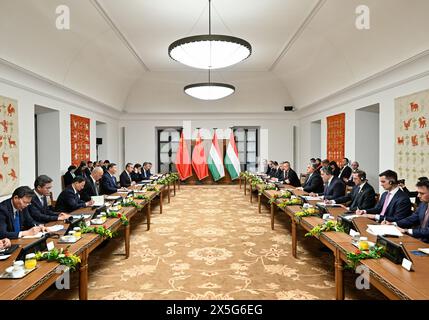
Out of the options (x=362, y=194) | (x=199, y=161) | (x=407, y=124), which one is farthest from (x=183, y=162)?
(x=362, y=194)

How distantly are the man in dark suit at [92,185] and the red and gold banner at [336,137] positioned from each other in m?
6.62

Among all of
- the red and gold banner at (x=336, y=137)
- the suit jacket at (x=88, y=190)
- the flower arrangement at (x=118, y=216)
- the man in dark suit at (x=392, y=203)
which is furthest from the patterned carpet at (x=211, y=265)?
the red and gold banner at (x=336, y=137)

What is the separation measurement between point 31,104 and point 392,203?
6.77 metres

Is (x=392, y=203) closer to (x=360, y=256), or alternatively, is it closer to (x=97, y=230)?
(x=360, y=256)

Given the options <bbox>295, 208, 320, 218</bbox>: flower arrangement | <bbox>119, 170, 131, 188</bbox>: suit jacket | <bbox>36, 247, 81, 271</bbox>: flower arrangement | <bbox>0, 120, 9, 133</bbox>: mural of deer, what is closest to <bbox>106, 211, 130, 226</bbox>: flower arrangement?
<bbox>36, 247, 81, 271</bbox>: flower arrangement

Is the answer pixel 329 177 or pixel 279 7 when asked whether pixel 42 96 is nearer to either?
pixel 279 7

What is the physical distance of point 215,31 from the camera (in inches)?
317

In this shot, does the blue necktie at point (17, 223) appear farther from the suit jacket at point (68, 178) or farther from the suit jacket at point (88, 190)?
the suit jacket at point (68, 178)

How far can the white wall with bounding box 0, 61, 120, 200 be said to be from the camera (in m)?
6.10

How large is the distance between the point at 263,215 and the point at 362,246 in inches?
204

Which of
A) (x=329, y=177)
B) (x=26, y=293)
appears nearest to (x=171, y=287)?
(x=26, y=293)

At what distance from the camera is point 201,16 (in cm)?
712

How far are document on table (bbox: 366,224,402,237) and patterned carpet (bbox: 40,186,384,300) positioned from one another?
0.67 metres

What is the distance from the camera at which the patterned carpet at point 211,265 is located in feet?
11.9
